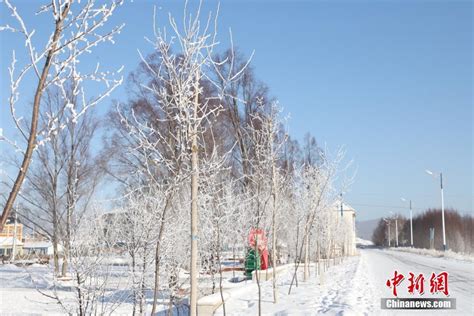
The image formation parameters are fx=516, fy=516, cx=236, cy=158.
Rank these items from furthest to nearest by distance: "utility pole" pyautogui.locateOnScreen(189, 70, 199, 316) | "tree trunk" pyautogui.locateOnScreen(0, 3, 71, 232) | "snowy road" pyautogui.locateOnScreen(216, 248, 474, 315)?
1. "snowy road" pyautogui.locateOnScreen(216, 248, 474, 315)
2. "utility pole" pyautogui.locateOnScreen(189, 70, 199, 316)
3. "tree trunk" pyautogui.locateOnScreen(0, 3, 71, 232)

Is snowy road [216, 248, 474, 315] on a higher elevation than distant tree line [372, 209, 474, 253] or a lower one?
lower

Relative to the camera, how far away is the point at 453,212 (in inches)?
2633

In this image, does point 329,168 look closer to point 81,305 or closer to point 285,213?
point 285,213

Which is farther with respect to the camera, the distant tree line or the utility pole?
the distant tree line

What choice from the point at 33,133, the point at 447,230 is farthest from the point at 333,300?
the point at 447,230

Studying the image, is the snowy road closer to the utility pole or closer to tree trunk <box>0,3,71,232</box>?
the utility pole

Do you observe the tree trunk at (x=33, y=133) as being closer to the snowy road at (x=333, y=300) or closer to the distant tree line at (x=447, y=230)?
the snowy road at (x=333, y=300)

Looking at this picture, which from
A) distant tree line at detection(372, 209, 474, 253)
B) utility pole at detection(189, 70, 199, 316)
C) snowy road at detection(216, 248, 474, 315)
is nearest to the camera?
utility pole at detection(189, 70, 199, 316)

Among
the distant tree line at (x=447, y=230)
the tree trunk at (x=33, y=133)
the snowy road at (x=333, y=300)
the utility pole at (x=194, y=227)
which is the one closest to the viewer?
the tree trunk at (x=33, y=133)

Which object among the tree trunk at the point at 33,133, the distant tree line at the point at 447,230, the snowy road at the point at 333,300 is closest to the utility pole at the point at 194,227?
the tree trunk at the point at 33,133

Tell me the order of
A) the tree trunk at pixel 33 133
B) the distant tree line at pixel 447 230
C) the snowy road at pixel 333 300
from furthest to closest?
the distant tree line at pixel 447 230
the snowy road at pixel 333 300
the tree trunk at pixel 33 133

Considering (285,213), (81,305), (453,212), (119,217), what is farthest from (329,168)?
(453,212)

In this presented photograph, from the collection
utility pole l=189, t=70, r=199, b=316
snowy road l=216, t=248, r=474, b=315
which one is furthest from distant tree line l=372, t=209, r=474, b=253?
utility pole l=189, t=70, r=199, b=316

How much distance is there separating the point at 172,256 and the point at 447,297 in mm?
7658
